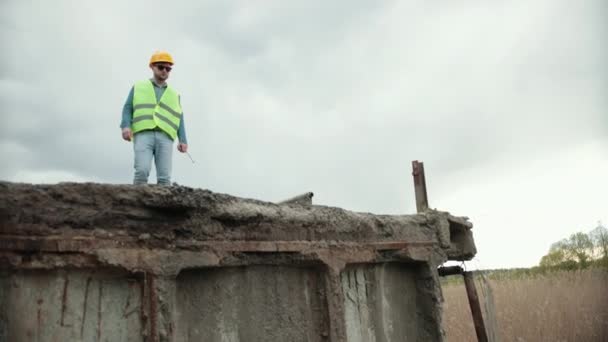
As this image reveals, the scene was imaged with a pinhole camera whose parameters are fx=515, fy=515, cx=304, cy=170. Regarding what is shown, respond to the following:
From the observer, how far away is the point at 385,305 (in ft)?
15.6

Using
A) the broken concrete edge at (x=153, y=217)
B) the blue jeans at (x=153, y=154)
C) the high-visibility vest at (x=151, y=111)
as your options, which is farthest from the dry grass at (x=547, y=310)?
the high-visibility vest at (x=151, y=111)

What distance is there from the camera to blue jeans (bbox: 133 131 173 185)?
177 inches

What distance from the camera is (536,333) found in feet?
31.3

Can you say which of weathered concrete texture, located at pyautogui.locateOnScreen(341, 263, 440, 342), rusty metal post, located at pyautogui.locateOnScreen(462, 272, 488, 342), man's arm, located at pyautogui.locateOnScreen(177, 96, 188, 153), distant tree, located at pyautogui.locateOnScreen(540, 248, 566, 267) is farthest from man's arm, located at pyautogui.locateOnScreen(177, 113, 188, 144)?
distant tree, located at pyautogui.locateOnScreen(540, 248, 566, 267)

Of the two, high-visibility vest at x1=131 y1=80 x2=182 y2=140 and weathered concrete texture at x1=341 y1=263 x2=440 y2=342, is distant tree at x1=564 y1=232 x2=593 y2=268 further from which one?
high-visibility vest at x1=131 y1=80 x2=182 y2=140

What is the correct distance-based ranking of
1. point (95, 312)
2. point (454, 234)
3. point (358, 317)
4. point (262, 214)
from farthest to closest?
point (454, 234) → point (358, 317) → point (262, 214) → point (95, 312)

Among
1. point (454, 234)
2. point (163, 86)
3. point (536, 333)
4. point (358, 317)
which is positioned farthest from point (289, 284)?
point (536, 333)

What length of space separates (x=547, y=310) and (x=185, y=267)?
9287 mm

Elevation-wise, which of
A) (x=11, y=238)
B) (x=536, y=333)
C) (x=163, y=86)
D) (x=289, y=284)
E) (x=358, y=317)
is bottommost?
(x=536, y=333)

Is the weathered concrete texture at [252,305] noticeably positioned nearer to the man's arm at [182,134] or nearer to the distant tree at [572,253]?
the man's arm at [182,134]

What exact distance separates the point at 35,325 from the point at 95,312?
0.32 meters

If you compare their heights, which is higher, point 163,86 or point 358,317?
point 163,86

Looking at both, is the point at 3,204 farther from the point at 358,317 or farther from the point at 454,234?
the point at 454,234

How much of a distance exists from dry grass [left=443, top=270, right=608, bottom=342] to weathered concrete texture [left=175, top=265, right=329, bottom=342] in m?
5.36
